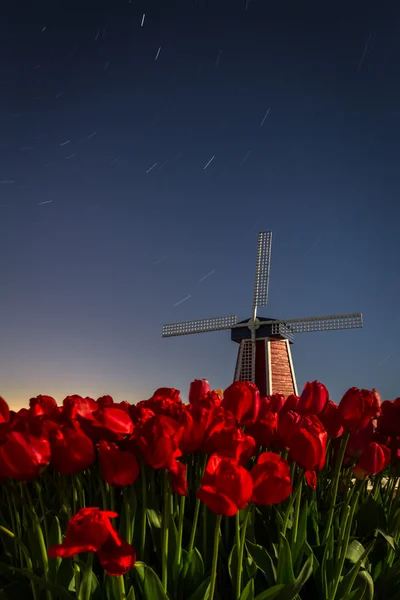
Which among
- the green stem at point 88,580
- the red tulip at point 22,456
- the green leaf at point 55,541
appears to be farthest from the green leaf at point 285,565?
the red tulip at point 22,456

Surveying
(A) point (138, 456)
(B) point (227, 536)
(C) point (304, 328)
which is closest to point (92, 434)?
(A) point (138, 456)

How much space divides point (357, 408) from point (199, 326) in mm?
26945

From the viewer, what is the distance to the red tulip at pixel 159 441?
1.84 meters

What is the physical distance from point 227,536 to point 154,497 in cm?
40

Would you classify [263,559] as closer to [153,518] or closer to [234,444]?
[153,518]

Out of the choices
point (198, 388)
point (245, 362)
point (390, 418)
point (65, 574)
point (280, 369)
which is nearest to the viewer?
point (65, 574)

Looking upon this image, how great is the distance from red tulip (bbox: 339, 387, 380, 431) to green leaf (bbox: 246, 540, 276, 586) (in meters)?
0.63

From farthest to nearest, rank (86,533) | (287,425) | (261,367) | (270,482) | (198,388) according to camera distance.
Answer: (261,367) < (198,388) < (287,425) < (270,482) < (86,533)

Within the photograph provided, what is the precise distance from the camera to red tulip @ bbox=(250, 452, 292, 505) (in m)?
1.79

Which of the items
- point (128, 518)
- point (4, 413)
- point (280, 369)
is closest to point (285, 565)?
point (128, 518)

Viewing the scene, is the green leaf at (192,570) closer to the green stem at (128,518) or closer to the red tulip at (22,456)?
the green stem at (128,518)

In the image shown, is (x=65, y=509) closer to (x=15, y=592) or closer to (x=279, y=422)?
(x=15, y=592)

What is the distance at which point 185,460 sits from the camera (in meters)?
2.57

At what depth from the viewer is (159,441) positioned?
72.4 inches
